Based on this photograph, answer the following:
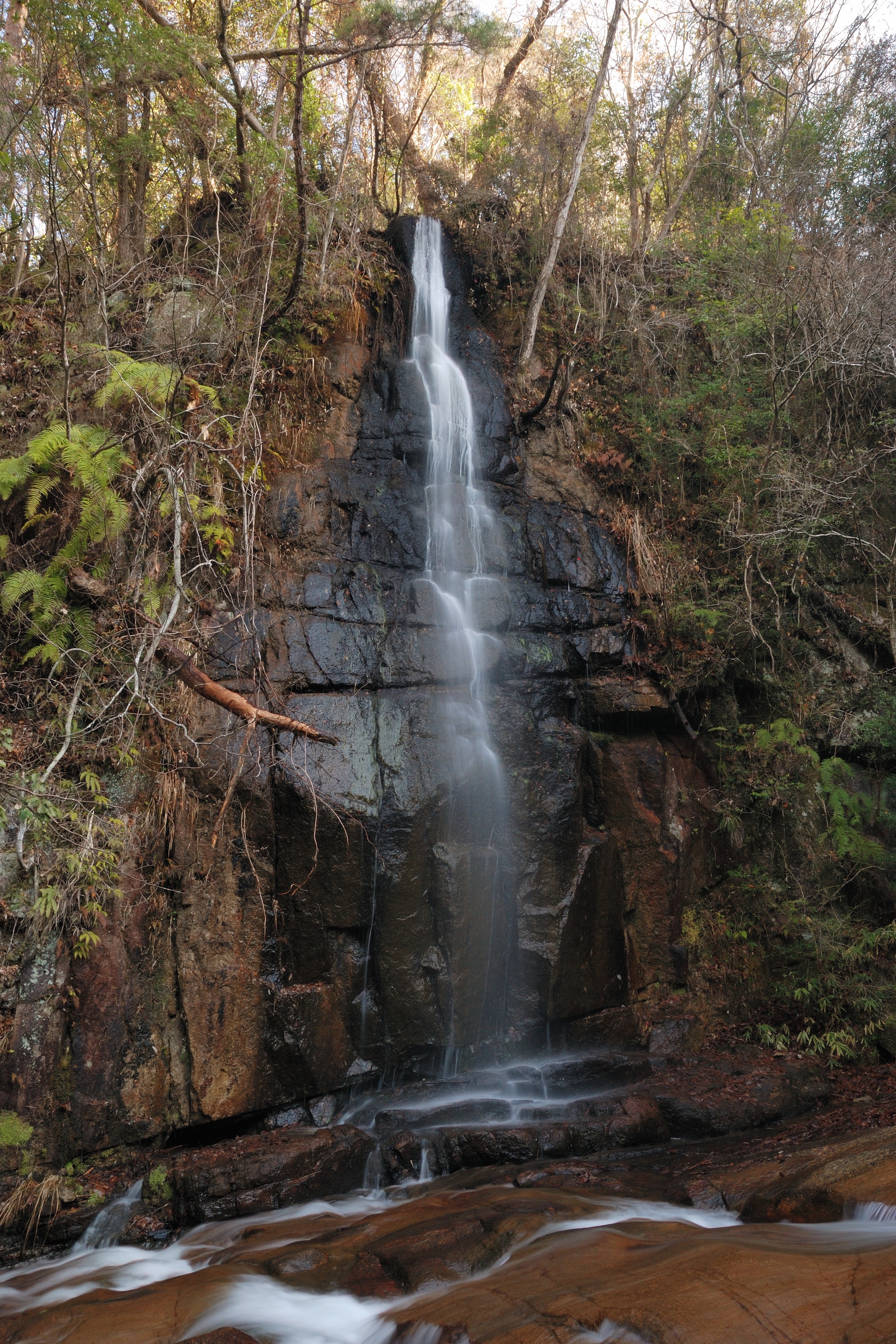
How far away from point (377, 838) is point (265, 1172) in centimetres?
260

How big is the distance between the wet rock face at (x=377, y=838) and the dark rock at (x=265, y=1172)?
0.52m

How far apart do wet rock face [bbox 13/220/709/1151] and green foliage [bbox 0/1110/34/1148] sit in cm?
9

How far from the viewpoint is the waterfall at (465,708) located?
729 cm

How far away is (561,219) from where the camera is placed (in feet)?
35.6

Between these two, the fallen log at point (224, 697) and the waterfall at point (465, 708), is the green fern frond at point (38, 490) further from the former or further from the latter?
the waterfall at point (465, 708)

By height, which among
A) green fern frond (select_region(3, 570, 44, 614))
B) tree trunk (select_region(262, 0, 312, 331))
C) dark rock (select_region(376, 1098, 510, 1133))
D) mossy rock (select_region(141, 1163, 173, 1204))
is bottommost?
dark rock (select_region(376, 1098, 510, 1133))

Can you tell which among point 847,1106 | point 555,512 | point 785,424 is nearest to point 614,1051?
point 847,1106

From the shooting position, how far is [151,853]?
6.45m

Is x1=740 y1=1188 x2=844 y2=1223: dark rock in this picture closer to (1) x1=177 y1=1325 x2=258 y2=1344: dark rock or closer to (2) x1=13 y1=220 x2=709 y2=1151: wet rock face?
(1) x1=177 y1=1325 x2=258 y2=1344: dark rock

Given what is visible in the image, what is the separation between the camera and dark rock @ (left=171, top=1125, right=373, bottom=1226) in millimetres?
5332

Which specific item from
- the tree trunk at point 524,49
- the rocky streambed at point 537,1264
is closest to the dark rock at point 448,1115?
the rocky streambed at point 537,1264

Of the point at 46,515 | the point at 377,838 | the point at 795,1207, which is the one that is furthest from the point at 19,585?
the point at 795,1207

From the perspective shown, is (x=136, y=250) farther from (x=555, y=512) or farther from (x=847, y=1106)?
(x=847, y=1106)

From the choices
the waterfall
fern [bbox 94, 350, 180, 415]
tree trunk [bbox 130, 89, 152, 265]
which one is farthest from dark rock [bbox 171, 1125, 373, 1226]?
tree trunk [bbox 130, 89, 152, 265]
